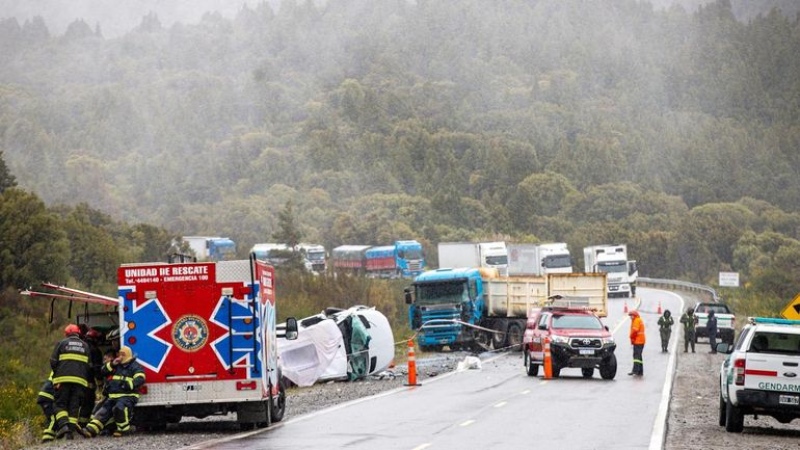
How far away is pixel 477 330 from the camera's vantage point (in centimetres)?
4869

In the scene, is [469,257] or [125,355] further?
[469,257]

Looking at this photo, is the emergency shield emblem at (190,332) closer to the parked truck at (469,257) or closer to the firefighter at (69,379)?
the firefighter at (69,379)

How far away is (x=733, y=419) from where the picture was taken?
67.4ft

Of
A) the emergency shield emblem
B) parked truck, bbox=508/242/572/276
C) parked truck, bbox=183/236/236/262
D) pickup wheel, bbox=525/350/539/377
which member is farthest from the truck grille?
parked truck, bbox=183/236/236/262

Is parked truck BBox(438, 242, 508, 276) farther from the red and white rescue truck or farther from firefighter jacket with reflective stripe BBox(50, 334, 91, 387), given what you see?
firefighter jacket with reflective stripe BBox(50, 334, 91, 387)

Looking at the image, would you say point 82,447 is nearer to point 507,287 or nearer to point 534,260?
point 507,287

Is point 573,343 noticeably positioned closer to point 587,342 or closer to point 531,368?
point 587,342

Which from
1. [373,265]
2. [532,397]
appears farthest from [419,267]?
[532,397]

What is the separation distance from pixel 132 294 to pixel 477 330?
29360mm

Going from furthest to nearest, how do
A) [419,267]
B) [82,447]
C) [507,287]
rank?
[419,267], [507,287], [82,447]

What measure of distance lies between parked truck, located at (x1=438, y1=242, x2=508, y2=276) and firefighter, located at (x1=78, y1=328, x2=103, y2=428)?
53895mm

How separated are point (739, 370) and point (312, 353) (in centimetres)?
1578

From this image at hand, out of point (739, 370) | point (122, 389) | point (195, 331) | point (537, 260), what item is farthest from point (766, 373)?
point (537, 260)

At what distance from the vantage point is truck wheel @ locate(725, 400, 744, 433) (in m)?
20.4
